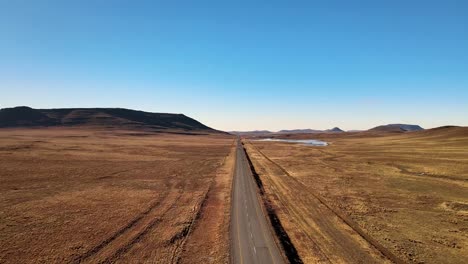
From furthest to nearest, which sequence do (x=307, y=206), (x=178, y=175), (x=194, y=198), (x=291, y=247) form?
(x=178, y=175), (x=194, y=198), (x=307, y=206), (x=291, y=247)

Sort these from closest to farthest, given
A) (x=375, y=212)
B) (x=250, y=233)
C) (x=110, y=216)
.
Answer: (x=250, y=233)
(x=110, y=216)
(x=375, y=212)

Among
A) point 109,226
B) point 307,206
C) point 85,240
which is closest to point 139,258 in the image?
point 85,240

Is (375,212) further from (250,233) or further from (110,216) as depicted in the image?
(110,216)

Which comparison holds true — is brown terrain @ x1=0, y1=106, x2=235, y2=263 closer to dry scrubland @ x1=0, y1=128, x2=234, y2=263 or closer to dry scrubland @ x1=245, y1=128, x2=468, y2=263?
dry scrubland @ x1=0, y1=128, x2=234, y2=263

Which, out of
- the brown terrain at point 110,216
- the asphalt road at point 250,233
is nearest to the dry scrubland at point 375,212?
the asphalt road at point 250,233

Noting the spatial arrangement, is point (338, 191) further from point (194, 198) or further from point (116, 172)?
point (116, 172)

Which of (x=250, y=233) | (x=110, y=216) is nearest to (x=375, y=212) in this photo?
(x=250, y=233)

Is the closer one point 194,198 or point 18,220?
point 18,220

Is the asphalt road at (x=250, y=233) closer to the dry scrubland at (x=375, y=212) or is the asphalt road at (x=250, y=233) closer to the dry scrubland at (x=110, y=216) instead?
the dry scrubland at (x=110, y=216)
